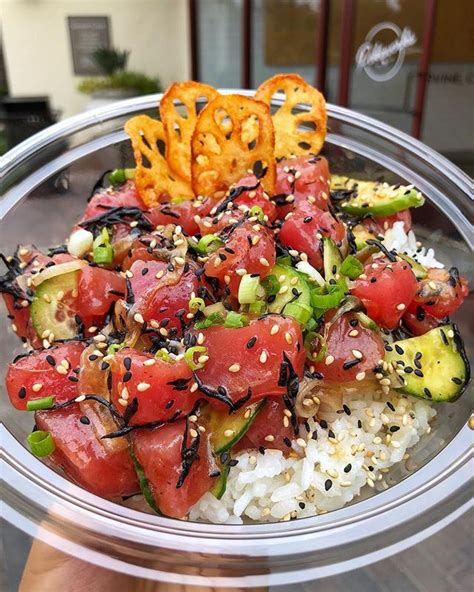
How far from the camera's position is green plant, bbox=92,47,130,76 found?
7797 mm

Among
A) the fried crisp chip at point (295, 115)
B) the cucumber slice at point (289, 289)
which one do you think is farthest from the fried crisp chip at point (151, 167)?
the cucumber slice at point (289, 289)

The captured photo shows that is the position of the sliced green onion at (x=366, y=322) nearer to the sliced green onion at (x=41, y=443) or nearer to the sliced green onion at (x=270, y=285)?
the sliced green onion at (x=270, y=285)

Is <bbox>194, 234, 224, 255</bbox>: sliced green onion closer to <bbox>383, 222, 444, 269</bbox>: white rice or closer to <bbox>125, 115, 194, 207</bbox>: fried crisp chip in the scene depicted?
<bbox>125, 115, 194, 207</bbox>: fried crisp chip

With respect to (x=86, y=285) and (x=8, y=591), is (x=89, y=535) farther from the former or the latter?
(x=86, y=285)

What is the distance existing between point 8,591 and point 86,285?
76 cm

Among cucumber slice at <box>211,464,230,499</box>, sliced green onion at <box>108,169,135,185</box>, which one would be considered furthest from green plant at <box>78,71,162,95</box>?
cucumber slice at <box>211,464,230,499</box>

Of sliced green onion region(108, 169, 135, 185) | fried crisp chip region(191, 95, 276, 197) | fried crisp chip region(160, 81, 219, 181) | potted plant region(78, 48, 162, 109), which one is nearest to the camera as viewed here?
fried crisp chip region(191, 95, 276, 197)

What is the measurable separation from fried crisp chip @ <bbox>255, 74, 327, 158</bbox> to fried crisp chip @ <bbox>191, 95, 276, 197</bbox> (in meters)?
0.20

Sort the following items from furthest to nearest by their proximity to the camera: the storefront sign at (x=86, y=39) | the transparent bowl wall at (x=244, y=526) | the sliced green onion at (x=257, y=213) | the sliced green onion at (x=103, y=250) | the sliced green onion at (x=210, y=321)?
the storefront sign at (x=86, y=39) → the sliced green onion at (x=103, y=250) → the sliced green onion at (x=257, y=213) → the sliced green onion at (x=210, y=321) → the transparent bowl wall at (x=244, y=526)

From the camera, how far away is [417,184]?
79.7 inches

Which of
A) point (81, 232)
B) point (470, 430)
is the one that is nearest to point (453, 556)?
point (470, 430)

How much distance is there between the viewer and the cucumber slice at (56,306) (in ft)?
4.96

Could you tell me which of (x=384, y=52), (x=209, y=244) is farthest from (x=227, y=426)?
(x=384, y=52)

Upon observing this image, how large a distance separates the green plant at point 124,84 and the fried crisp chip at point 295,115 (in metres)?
6.38
